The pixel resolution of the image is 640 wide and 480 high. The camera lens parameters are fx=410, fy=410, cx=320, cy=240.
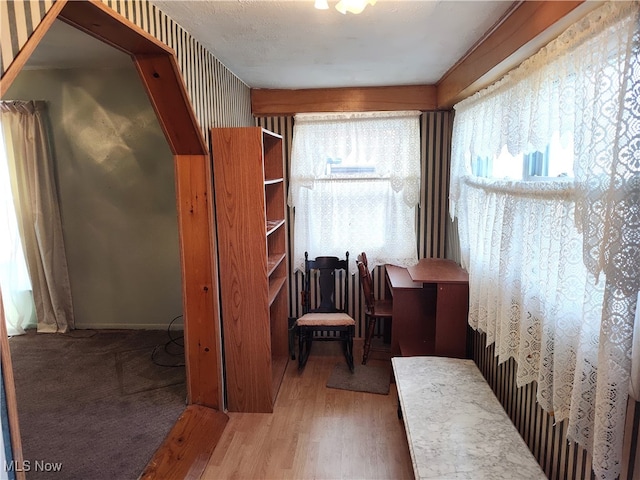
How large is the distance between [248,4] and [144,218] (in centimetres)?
260

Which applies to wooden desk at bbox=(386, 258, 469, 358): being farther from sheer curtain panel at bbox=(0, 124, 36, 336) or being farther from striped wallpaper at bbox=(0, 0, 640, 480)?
sheer curtain panel at bbox=(0, 124, 36, 336)

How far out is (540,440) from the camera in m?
1.93

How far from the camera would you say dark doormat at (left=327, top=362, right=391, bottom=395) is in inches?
124

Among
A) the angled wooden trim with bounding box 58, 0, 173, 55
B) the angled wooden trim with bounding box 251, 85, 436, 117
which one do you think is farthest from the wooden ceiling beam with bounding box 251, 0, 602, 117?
the angled wooden trim with bounding box 58, 0, 173, 55

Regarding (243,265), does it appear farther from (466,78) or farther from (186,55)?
(466,78)

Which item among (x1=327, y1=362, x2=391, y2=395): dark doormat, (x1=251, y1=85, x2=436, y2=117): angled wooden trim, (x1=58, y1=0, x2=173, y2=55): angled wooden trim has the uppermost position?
(x1=251, y1=85, x2=436, y2=117): angled wooden trim

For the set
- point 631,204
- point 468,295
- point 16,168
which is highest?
point 16,168

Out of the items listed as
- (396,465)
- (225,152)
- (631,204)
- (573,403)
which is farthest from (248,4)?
(396,465)

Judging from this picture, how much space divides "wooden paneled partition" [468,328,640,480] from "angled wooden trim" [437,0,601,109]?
1324mm

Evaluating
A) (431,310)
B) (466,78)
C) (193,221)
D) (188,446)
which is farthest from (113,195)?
(466,78)

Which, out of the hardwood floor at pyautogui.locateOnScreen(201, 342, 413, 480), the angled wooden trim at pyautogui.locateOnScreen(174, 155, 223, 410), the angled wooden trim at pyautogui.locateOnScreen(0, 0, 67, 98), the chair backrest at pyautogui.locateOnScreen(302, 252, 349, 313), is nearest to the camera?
the angled wooden trim at pyautogui.locateOnScreen(0, 0, 67, 98)

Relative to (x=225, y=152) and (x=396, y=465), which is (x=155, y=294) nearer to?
(x=225, y=152)

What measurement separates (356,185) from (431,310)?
4.33ft

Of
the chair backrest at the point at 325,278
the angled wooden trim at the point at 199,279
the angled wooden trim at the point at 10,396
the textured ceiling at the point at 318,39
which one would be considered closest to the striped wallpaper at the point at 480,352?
the chair backrest at the point at 325,278
